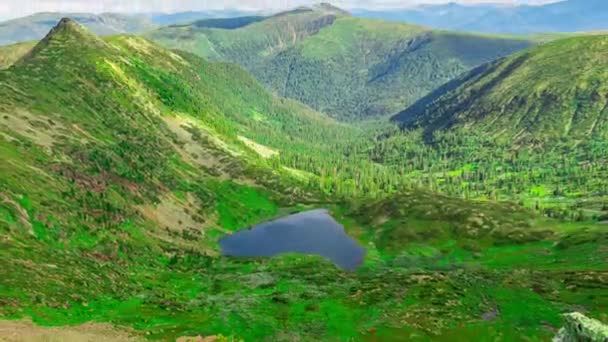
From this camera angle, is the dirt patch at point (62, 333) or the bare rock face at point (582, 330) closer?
the bare rock face at point (582, 330)

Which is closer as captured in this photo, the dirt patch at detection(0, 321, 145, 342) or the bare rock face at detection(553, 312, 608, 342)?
the bare rock face at detection(553, 312, 608, 342)

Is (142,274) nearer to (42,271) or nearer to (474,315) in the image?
(42,271)

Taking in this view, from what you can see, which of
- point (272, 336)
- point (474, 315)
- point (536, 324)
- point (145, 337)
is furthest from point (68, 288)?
point (536, 324)

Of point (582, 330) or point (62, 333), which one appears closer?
point (582, 330)

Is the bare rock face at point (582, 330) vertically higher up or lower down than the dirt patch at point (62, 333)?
higher up

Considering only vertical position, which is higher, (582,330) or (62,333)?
(582,330)
